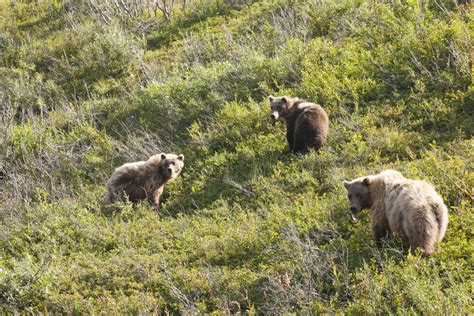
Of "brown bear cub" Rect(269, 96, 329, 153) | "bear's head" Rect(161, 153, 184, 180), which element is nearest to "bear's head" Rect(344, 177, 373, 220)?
"brown bear cub" Rect(269, 96, 329, 153)

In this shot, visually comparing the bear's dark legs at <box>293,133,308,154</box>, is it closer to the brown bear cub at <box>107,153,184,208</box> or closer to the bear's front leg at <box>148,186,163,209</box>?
the brown bear cub at <box>107,153,184,208</box>

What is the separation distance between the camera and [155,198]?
388 inches

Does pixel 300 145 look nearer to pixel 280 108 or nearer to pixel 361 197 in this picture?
pixel 280 108

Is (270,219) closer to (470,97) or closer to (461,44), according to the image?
(470,97)

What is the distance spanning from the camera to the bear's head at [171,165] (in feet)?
32.7

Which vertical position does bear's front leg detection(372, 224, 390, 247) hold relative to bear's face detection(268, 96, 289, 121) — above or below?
below

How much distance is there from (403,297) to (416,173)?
244 cm

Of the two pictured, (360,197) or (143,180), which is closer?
(360,197)

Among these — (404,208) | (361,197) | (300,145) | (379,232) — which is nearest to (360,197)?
(361,197)

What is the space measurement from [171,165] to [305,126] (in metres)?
2.57

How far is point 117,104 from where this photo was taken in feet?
44.9

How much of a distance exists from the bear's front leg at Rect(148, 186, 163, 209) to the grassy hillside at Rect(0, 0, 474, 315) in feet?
0.57

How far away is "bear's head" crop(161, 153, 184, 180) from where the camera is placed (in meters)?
9.97

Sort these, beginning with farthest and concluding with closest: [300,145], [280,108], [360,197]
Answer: [280,108], [300,145], [360,197]
